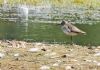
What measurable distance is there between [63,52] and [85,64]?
132cm

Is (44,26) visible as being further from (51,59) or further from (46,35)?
(51,59)

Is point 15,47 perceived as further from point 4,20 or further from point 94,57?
point 4,20

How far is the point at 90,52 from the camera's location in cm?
964

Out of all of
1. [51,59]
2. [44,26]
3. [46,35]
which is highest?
[51,59]

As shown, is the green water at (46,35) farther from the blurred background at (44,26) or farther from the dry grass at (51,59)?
the dry grass at (51,59)

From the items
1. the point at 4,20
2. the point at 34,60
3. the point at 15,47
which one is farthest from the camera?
the point at 4,20

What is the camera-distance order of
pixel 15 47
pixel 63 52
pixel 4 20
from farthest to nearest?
pixel 4 20 → pixel 15 47 → pixel 63 52

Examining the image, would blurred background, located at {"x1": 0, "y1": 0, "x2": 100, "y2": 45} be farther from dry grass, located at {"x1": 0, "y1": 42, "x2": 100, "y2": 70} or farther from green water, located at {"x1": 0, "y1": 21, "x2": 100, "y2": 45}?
dry grass, located at {"x1": 0, "y1": 42, "x2": 100, "y2": 70}

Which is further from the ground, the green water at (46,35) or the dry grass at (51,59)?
the dry grass at (51,59)

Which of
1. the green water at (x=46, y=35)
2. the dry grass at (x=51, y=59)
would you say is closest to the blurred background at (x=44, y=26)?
the green water at (x=46, y=35)

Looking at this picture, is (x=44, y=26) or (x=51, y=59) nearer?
(x=51, y=59)

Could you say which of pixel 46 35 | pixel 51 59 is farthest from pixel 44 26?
pixel 51 59

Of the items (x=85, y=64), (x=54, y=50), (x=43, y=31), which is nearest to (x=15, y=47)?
(x=54, y=50)

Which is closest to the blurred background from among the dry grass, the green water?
the green water
